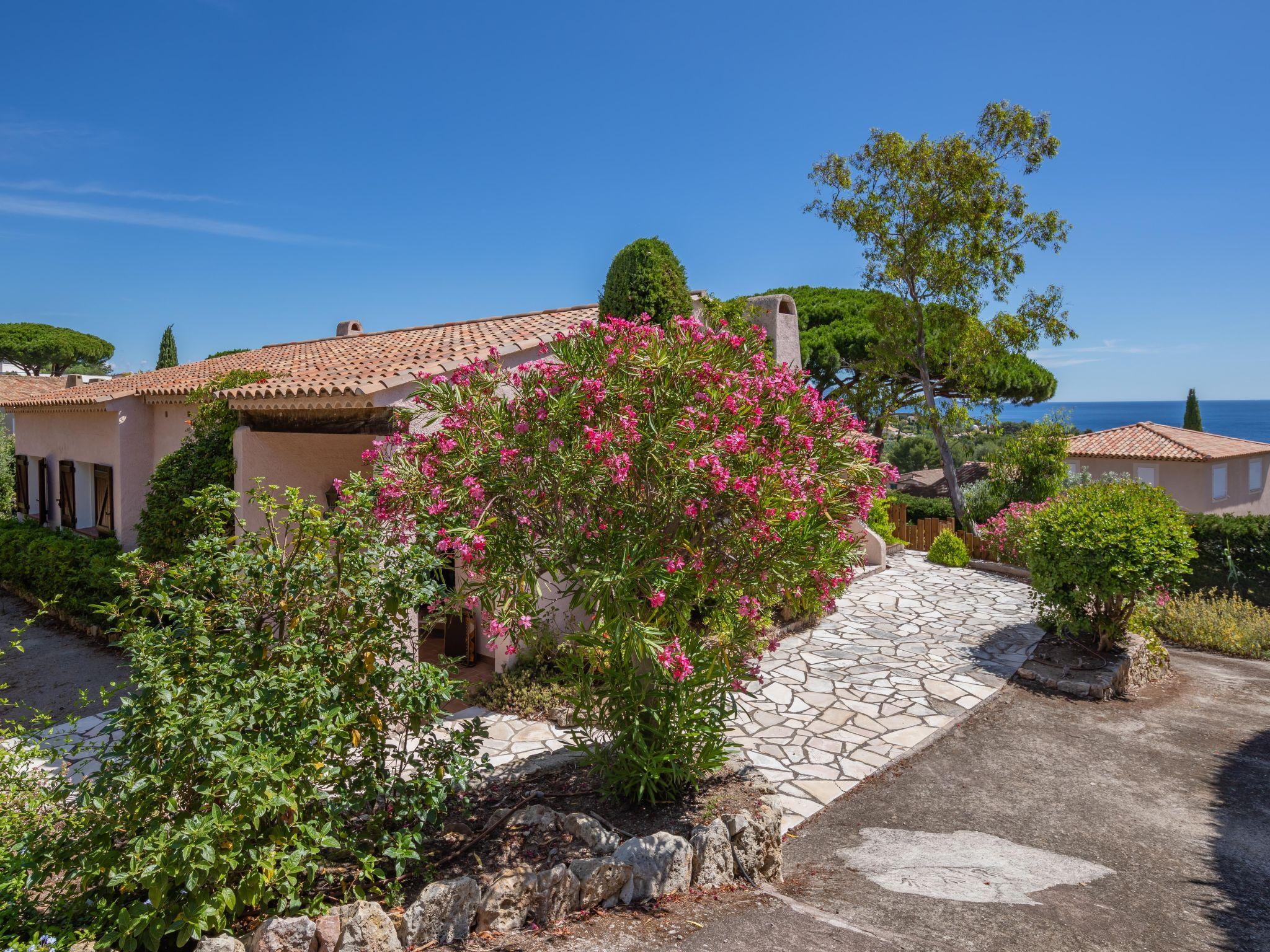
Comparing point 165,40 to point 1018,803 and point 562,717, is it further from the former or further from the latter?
point 1018,803

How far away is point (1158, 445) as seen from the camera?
30391 millimetres

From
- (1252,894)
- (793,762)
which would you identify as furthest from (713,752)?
(1252,894)

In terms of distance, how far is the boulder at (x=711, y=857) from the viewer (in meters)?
4.82

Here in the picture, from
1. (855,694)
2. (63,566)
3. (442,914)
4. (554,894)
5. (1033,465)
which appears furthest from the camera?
(1033,465)

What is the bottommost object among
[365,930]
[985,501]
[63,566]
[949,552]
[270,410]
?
[365,930]

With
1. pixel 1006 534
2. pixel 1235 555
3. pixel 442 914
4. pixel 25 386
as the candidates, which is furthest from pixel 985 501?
pixel 25 386

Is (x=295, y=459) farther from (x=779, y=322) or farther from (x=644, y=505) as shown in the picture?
(x=779, y=322)

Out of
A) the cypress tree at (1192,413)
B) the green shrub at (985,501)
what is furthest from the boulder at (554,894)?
the cypress tree at (1192,413)

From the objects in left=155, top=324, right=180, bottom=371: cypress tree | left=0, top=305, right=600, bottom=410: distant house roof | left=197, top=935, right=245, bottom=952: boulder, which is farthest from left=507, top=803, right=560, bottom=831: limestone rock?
left=155, top=324, right=180, bottom=371: cypress tree

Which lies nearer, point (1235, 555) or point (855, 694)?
point (855, 694)

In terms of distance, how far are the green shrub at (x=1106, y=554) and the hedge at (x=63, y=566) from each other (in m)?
14.6

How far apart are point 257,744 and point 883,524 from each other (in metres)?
18.6

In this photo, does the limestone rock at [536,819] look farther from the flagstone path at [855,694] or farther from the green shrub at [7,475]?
the green shrub at [7,475]

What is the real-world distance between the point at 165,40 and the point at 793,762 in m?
14.2
